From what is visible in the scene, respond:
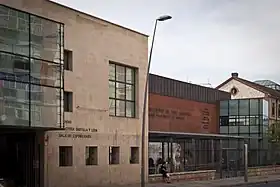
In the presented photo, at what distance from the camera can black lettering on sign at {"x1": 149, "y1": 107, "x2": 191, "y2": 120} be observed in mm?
51225

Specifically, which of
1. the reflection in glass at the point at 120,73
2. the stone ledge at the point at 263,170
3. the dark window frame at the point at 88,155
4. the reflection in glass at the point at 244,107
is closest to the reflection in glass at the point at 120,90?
the reflection in glass at the point at 120,73

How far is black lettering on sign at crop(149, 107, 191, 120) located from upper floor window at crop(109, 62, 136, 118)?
10420 mm

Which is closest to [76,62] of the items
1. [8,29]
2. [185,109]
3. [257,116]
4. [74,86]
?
[74,86]

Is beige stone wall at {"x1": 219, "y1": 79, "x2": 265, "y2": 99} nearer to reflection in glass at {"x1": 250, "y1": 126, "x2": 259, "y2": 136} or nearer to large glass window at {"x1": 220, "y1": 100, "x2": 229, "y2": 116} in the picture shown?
reflection in glass at {"x1": 250, "y1": 126, "x2": 259, "y2": 136}

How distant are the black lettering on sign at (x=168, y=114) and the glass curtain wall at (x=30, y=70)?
21.0m

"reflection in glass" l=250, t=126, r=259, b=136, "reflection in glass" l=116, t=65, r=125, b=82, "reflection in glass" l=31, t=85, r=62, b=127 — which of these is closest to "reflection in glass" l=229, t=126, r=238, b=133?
"reflection in glass" l=250, t=126, r=259, b=136

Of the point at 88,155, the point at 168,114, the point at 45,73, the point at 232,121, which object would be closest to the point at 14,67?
the point at 45,73

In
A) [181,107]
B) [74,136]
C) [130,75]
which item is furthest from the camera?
[181,107]

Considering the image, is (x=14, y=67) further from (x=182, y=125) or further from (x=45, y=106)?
(x=182, y=125)

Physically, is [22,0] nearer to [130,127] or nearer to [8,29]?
[8,29]

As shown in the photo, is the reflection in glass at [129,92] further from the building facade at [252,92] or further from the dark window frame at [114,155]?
the building facade at [252,92]

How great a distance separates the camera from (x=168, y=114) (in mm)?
53844

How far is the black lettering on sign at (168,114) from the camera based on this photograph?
51225 millimetres

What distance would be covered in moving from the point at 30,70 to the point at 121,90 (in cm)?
1152
